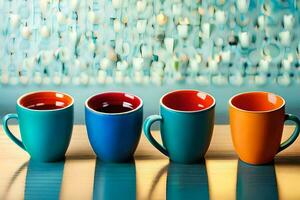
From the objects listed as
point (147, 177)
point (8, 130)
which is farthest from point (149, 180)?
point (8, 130)

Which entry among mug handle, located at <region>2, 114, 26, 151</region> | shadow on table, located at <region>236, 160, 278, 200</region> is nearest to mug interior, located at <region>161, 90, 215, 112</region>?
shadow on table, located at <region>236, 160, 278, 200</region>

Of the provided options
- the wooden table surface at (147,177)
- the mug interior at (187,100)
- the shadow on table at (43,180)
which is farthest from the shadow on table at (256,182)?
the shadow on table at (43,180)

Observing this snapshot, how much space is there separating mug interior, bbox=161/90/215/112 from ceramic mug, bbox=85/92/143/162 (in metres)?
0.06

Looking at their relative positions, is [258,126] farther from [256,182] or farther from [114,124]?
[114,124]

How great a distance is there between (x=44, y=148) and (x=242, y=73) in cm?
43

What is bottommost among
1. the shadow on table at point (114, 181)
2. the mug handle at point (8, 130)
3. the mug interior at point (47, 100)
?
the shadow on table at point (114, 181)

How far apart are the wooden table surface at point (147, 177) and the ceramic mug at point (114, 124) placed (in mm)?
29

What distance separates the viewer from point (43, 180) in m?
1.07

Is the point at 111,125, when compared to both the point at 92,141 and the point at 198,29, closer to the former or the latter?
the point at 92,141

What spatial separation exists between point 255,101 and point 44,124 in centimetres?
37

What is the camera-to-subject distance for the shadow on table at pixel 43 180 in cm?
103

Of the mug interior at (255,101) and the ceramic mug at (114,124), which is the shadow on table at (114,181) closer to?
the ceramic mug at (114,124)

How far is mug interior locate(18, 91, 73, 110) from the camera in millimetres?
1132

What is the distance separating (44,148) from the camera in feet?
3.63
